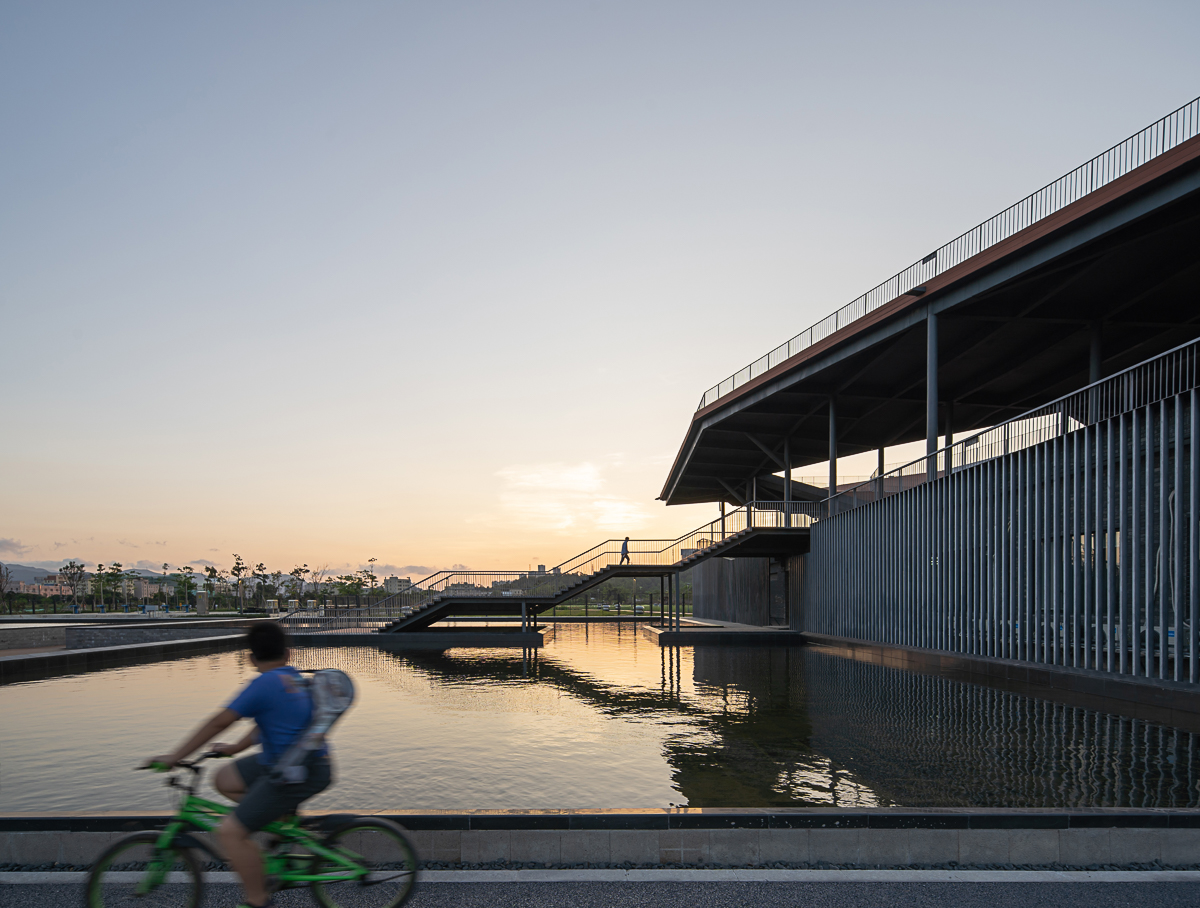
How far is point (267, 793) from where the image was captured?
398 cm

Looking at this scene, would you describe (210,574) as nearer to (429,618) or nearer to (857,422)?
(429,618)

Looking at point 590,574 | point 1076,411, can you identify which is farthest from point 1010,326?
point 590,574

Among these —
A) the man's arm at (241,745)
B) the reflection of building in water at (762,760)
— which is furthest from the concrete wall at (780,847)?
the reflection of building in water at (762,760)

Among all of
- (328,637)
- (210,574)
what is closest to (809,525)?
(328,637)

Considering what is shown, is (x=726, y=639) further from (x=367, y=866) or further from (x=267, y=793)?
(x=267, y=793)

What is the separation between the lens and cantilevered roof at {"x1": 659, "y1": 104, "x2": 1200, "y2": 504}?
1633cm

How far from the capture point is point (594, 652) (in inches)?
967

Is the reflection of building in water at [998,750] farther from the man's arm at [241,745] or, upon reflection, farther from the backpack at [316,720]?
the man's arm at [241,745]

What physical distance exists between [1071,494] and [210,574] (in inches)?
3832

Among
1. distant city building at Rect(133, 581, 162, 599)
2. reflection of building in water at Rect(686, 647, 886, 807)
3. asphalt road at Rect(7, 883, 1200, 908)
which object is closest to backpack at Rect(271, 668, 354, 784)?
asphalt road at Rect(7, 883, 1200, 908)

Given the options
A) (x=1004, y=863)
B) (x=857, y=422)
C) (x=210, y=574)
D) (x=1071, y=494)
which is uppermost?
(x=857, y=422)

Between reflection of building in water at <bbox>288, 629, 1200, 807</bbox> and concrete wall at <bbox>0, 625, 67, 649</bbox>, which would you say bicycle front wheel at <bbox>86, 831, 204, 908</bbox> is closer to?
reflection of building in water at <bbox>288, 629, 1200, 807</bbox>

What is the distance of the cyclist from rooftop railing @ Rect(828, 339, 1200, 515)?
13.6m

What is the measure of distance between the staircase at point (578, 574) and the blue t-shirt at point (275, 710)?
2326 centimetres
